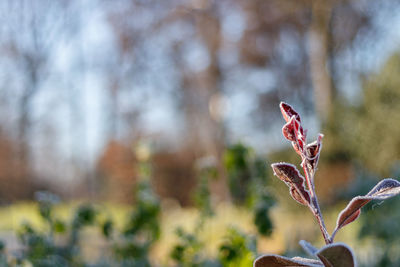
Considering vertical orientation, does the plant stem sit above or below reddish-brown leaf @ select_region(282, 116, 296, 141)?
below

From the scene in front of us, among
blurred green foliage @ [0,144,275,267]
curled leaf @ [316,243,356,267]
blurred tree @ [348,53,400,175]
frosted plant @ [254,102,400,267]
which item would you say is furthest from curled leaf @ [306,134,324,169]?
blurred tree @ [348,53,400,175]

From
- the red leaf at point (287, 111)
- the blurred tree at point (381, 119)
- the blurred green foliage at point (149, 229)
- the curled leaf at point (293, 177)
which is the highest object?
the blurred tree at point (381, 119)

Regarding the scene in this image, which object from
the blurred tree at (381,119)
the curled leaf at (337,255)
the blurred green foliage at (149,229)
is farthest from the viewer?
the blurred tree at (381,119)

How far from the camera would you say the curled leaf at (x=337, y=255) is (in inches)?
22.3

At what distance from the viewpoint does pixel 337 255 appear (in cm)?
58

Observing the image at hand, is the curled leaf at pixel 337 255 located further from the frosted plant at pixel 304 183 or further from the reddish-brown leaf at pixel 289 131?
the reddish-brown leaf at pixel 289 131

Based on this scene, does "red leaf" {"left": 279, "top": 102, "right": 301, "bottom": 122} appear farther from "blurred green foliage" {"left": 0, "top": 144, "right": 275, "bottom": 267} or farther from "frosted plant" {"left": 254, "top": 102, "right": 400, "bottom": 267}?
"blurred green foliage" {"left": 0, "top": 144, "right": 275, "bottom": 267}

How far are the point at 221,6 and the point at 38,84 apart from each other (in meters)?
5.25

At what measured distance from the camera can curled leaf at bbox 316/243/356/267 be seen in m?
0.57

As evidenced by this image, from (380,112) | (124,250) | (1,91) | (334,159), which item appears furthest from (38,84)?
(124,250)

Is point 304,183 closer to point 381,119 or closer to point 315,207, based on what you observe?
point 315,207

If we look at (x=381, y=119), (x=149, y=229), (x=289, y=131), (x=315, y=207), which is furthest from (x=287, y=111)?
(x=381, y=119)

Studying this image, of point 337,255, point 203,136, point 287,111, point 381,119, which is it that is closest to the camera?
point 337,255

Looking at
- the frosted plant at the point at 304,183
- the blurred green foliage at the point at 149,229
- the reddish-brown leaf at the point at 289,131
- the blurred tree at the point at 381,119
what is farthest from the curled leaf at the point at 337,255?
the blurred tree at the point at 381,119
